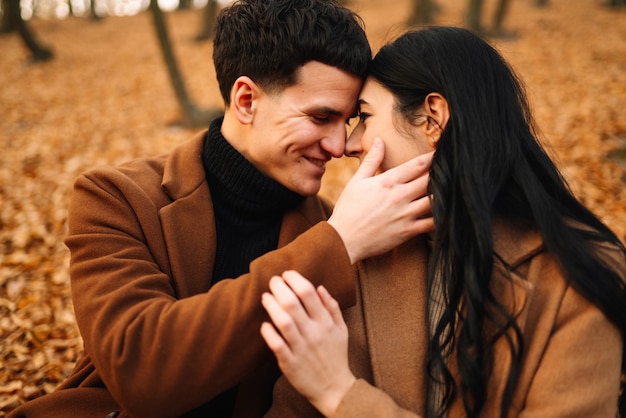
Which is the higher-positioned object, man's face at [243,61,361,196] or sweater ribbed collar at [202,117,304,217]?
man's face at [243,61,361,196]

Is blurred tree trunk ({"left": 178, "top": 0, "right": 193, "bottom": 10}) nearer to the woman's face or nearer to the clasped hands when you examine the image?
the woman's face

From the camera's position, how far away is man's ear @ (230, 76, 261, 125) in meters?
2.46

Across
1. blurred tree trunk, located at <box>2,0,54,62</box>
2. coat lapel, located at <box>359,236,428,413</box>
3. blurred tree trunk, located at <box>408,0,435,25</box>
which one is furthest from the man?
blurred tree trunk, located at <box>2,0,54,62</box>

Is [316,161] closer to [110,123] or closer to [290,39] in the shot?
[290,39]

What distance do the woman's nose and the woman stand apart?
11mm

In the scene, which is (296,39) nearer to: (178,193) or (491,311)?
(178,193)

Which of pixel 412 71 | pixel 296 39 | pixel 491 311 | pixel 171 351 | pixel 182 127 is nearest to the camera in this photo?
pixel 171 351

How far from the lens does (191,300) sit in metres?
1.68

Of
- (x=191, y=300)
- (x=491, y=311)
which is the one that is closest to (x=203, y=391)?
(x=191, y=300)

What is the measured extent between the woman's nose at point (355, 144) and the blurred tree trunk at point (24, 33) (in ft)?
50.5

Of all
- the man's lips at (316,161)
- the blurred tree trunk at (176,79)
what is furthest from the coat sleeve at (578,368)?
the blurred tree trunk at (176,79)

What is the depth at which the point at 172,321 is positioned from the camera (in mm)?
1619

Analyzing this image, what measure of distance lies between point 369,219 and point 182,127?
7.56 meters

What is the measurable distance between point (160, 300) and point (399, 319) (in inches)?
38.6
